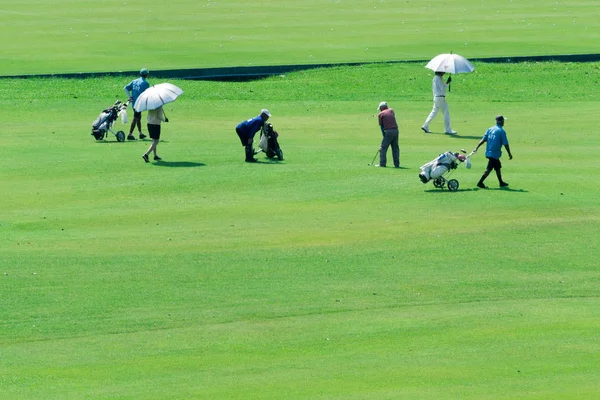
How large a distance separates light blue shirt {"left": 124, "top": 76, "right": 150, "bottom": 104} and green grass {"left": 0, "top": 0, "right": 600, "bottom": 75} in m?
14.6

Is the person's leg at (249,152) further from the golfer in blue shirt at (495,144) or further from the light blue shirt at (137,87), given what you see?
the golfer in blue shirt at (495,144)

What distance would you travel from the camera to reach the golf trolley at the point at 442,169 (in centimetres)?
→ 2541

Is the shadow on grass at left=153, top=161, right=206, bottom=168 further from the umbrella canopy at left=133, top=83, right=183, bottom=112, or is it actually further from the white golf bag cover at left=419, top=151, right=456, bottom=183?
the white golf bag cover at left=419, top=151, right=456, bottom=183

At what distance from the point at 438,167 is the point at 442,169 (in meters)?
0.10

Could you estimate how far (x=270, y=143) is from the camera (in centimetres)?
2928

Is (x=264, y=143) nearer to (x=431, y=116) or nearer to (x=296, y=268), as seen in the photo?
(x=431, y=116)

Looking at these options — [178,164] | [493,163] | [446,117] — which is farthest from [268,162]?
[446,117]

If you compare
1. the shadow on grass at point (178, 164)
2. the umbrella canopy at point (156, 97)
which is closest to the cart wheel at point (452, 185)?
the shadow on grass at point (178, 164)

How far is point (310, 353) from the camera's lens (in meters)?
15.9

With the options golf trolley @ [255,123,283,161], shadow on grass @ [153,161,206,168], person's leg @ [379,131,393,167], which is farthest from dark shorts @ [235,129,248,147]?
person's leg @ [379,131,393,167]

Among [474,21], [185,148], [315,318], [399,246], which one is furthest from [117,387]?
[474,21]

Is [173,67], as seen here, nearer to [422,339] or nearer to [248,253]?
[248,253]

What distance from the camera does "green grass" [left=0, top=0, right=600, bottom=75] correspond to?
4944 cm

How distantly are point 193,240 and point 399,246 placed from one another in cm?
368
